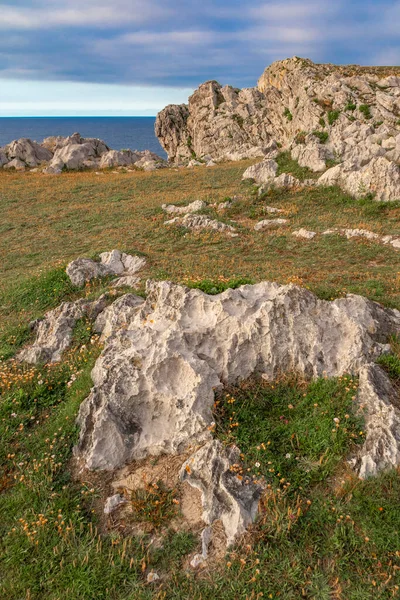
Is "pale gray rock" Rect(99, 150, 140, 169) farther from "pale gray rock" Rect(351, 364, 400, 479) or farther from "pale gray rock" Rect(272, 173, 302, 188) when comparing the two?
"pale gray rock" Rect(351, 364, 400, 479)

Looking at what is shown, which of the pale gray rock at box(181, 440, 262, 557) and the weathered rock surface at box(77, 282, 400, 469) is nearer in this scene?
the pale gray rock at box(181, 440, 262, 557)

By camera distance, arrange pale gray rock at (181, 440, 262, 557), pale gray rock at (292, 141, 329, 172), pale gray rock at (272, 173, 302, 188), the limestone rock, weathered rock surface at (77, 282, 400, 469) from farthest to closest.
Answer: the limestone rock → pale gray rock at (292, 141, 329, 172) → pale gray rock at (272, 173, 302, 188) → weathered rock surface at (77, 282, 400, 469) → pale gray rock at (181, 440, 262, 557)

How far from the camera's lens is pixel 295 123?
157ft

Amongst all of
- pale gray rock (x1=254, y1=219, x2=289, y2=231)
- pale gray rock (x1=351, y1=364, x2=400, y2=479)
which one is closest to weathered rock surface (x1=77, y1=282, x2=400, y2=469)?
pale gray rock (x1=351, y1=364, x2=400, y2=479)

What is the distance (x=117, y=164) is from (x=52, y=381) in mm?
50282

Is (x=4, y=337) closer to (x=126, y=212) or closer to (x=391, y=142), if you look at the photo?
(x=126, y=212)

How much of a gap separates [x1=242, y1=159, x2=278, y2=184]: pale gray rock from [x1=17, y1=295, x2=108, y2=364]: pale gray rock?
22461 millimetres

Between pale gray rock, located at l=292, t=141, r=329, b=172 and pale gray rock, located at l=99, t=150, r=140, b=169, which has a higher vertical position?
pale gray rock, located at l=292, t=141, r=329, b=172

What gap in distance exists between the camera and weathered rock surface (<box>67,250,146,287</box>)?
1472 centimetres

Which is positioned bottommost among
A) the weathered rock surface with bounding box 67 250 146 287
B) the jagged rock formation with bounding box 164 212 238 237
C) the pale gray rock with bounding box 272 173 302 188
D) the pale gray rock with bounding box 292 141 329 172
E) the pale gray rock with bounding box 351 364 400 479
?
the weathered rock surface with bounding box 67 250 146 287

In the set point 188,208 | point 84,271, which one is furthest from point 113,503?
point 188,208

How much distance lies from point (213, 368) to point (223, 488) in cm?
247

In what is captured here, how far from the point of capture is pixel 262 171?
31406 mm

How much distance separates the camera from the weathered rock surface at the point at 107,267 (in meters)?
14.7
